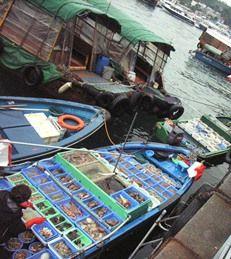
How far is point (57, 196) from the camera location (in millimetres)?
8047

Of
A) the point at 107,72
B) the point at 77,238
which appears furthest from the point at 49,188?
the point at 107,72

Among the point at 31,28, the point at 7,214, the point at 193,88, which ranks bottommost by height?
the point at 193,88

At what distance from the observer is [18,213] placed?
5781 millimetres

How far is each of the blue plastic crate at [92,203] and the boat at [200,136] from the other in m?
5.79

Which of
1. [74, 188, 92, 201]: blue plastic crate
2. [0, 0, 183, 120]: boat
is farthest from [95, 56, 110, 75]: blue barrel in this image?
[74, 188, 92, 201]: blue plastic crate

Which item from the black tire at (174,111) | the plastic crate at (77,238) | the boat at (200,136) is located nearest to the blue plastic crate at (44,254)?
the plastic crate at (77,238)

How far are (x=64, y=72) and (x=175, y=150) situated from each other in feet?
17.3

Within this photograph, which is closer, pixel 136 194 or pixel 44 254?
pixel 44 254

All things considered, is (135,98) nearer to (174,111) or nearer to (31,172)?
(174,111)

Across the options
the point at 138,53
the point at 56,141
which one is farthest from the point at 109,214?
the point at 138,53

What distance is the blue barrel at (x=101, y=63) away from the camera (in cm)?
1631

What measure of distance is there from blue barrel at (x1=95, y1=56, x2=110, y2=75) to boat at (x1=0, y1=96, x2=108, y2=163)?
4.05 meters

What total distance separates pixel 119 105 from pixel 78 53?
3.79 meters

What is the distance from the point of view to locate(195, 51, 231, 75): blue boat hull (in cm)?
3728
